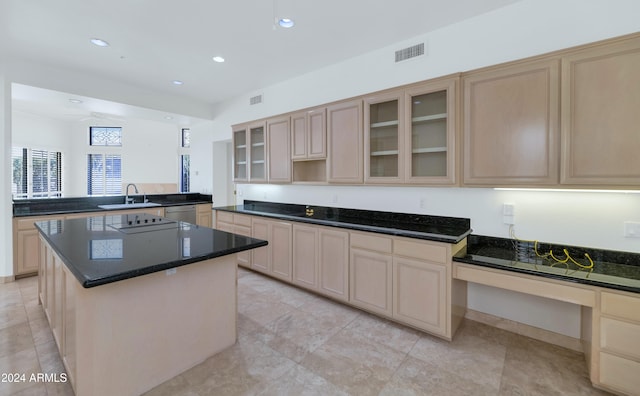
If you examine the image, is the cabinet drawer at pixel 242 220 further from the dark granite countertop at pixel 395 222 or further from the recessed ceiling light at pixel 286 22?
the recessed ceiling light at pixel 286 22

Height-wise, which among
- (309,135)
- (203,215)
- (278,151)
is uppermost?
(309,135)

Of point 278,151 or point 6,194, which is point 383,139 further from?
point 6,194

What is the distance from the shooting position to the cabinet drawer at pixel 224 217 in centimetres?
446

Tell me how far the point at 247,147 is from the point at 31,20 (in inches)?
103

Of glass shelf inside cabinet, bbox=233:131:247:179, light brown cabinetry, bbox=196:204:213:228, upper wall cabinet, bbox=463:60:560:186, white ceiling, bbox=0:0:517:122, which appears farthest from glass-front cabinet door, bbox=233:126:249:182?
upper wall cabinet, bbox=463:60:560:186

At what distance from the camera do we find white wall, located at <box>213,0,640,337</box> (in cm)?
212

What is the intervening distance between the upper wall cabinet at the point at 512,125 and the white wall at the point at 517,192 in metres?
0.35

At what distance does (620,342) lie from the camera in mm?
1747

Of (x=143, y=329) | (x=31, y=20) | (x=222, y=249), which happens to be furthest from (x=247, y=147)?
(x=143, y=329)

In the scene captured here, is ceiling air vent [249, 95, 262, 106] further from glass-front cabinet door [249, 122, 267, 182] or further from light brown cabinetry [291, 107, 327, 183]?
light brown cabinetry [291, 107, 327, 183]

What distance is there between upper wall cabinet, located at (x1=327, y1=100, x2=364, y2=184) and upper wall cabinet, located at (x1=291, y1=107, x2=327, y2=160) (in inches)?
3.9

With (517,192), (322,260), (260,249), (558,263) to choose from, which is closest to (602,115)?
(517,192)

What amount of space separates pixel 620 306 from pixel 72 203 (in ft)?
21.6

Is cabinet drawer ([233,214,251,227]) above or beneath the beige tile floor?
above
